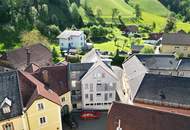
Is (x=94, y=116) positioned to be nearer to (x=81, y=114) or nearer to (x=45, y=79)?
(x=81, y=114)

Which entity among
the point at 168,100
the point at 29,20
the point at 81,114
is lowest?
the point at 81,114

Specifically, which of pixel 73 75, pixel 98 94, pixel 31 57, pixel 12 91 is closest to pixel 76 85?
pixel 73 75

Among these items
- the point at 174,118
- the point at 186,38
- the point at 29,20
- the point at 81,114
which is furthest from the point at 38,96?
the point at 29,20

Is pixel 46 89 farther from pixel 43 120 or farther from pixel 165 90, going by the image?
pixel 165 90

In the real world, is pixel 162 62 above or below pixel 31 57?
below

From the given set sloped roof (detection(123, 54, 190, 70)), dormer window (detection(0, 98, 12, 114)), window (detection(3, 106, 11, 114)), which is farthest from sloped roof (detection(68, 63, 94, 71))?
window (detection(3, 106, 11, 114))

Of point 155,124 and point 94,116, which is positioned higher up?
point 155,124

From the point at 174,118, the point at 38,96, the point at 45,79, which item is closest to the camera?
the point at 174,118
